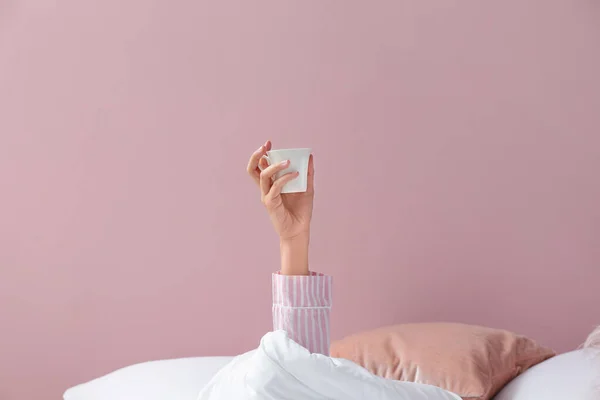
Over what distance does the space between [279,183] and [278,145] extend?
2.57 feet

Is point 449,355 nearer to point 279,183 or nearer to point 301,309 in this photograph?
point 301,309

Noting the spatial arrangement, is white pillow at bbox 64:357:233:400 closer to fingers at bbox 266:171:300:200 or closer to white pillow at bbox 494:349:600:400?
fingers at bbox 266:171:300:200

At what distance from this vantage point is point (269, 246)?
2.10 m

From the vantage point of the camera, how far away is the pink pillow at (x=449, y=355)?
4.78 ft

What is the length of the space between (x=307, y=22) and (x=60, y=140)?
80cm

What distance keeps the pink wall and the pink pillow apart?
1.39 ft

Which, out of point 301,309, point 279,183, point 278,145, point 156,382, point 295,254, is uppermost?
point 278,145

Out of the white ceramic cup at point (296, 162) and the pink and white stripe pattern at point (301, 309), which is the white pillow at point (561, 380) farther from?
the white ceramic cup at point (296, 162)

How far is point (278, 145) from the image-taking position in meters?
2.09

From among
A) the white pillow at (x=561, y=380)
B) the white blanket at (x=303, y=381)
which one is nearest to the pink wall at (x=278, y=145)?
the white pillow at (x=561, y=380)

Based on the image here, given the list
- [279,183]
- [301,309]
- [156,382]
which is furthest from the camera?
[156,382]

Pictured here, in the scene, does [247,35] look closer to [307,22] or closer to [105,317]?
[307,22]

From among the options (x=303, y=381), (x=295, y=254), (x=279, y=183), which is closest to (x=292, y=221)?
(x=295, y=254)

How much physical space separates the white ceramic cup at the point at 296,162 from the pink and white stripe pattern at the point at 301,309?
0.73ft
